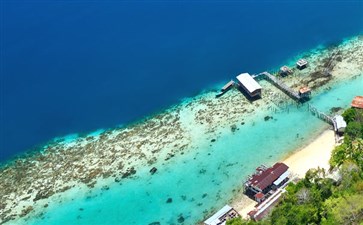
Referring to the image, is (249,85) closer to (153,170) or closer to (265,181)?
(265,181)

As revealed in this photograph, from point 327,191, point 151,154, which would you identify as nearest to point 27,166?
point 151,154

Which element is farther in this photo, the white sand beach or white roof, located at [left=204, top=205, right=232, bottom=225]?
the white sand beach

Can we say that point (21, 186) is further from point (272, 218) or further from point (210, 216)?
point (272, 218)

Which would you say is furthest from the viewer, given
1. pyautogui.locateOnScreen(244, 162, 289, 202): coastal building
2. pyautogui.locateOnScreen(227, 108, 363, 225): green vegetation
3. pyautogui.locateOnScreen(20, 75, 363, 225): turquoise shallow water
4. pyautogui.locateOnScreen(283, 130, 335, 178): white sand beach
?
pyautogui.locateOnScreen(283, 130, 335, 178): white sand beach

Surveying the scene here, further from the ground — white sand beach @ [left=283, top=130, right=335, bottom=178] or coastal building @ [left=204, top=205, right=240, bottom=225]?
white sand beach @ [left=283, top=130, right=335, bottom=178]

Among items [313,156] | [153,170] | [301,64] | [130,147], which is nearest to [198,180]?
[153,170]

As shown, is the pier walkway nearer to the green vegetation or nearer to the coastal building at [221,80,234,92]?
the coastal building at [221,80,234,92]

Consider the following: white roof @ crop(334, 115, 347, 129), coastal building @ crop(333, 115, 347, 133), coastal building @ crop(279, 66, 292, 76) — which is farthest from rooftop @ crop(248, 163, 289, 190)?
coastal building @ crop(279, 66, 292, 76)
